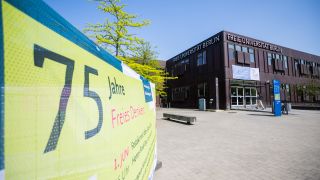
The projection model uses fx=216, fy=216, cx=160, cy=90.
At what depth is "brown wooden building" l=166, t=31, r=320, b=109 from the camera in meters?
27.0

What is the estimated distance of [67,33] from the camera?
1.16 m

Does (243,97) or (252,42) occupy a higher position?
(252,42)

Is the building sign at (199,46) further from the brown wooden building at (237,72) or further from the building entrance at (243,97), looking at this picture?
the building entrance at (243,97)

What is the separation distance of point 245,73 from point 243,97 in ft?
10.5

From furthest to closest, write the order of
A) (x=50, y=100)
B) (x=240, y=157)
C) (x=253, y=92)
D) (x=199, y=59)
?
(x=199, y=59)
(x=253, y=92)
(x=240, y=157)
(x=50, y=100)

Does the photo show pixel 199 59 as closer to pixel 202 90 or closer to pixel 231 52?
pixel 202 90

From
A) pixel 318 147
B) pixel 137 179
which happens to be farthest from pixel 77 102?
pixel 318 147

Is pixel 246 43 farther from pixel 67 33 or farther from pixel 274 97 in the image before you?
pixel 67 33

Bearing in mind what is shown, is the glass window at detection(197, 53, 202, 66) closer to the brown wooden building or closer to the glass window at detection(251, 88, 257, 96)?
the brown wooden building

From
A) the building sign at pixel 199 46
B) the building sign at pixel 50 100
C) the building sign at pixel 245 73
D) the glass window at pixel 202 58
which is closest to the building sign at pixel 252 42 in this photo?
the building sign at pixel 199 46

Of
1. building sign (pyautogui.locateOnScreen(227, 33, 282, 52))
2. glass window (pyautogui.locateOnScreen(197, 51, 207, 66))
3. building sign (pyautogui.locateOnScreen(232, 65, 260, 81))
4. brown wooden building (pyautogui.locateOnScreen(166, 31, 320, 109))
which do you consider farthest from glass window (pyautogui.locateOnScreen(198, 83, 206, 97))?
building sign (pyautogui.locateOnScreen(227, 33, 282, 52))

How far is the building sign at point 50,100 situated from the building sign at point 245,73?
27.5 meters

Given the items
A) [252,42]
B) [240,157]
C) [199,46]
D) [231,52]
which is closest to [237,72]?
[231,52]

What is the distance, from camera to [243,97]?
91.9ft
